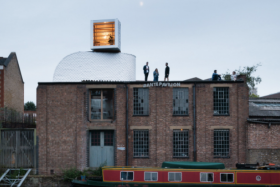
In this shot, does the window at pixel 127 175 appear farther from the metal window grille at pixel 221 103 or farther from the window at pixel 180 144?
the metal window grille at pixel 221 103

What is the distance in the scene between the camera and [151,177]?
18125 mm

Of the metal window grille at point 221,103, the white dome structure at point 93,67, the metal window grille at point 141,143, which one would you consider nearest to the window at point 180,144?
the metal window grille at point 141,143

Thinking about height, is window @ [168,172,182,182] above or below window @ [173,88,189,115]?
below

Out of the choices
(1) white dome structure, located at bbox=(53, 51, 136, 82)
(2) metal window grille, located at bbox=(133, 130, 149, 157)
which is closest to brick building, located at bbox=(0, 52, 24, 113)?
(1) white dome structure, located at bbox=(53, 51, 136, 82)

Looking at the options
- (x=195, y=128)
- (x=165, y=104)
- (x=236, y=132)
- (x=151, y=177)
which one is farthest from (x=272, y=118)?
(x=151, y=177)

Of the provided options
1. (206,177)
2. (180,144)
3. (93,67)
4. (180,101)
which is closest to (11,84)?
(93,67)

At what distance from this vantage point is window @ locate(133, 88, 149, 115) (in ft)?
72.3

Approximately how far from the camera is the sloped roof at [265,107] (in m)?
23.8

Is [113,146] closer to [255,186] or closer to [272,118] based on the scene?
[255,186]

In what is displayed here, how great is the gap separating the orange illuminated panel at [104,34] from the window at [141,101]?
8.49 metres

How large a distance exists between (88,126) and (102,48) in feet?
30.6

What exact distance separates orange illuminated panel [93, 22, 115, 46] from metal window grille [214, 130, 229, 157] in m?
13.7

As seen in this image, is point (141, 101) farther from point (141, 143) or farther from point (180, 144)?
point (180, 144)

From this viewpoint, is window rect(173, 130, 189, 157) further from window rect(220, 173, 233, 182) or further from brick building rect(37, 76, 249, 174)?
window rect(220, 173, 233, 182)
